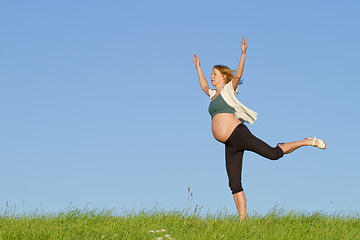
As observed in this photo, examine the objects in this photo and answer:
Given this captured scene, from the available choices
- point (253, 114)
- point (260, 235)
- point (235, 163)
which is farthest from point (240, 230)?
point (253, 114)

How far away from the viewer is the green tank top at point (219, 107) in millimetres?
8133

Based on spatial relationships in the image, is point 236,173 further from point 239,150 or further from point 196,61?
point 196,61

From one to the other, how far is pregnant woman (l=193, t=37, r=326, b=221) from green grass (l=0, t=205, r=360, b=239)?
655mm

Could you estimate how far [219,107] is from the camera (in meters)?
8.15

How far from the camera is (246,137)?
8.02 m

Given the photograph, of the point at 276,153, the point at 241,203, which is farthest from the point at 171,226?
the point at 276,153

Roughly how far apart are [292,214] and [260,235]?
1.81m

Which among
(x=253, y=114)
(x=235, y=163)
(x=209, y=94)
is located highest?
(x=209, y=94)

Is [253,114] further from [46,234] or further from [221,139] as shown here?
[46,234]

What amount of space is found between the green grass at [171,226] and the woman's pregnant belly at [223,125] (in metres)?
1.46

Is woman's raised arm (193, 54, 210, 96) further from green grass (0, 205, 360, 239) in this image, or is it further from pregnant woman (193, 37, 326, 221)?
green grass (0, 205, 360, 239)

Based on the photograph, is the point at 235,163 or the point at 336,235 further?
the point at 235,163

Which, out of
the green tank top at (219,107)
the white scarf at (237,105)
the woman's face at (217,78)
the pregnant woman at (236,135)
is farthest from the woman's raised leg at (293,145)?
the woman's face at (217,78)

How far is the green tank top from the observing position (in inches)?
320
